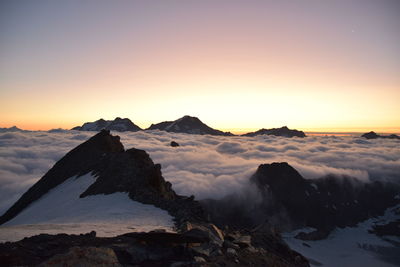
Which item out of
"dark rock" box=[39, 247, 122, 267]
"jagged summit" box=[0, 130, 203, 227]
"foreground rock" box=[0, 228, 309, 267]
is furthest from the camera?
"jagged summit" box=[0, 130, 203, 227]

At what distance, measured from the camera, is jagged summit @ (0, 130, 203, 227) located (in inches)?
1139

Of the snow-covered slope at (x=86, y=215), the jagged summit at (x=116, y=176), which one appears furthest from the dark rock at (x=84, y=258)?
the jagged summit at (x=116, y=176)

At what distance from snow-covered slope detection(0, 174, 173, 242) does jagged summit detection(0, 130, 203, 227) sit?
107cm

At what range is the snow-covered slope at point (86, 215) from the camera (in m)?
19.7

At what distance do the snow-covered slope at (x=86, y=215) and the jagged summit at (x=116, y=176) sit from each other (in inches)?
42.1

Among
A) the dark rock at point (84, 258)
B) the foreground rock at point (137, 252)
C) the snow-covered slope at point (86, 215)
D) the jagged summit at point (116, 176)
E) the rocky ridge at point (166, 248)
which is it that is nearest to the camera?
the dark rock at point (84, 258)

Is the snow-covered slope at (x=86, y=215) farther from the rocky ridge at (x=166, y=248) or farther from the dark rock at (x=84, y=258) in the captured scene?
the dark rock at (x=84, y=258)

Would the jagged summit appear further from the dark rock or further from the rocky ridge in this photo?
the dark rock

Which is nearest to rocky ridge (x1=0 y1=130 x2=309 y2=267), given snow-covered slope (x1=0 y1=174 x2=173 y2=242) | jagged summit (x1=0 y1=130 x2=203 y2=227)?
jagged summit (x1=0 y1=130 x2=203 y2=227)

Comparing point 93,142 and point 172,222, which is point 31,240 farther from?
point 93,142

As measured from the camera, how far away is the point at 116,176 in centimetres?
3672

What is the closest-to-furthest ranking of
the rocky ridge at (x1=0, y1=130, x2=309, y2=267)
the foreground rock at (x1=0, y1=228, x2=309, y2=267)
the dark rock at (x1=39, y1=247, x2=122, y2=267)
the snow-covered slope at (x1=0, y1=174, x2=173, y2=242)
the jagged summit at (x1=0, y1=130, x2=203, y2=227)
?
the dark rock at (x1=39, y1=247, x2=122, y2=267) < the foreground rock at (x1=0, y1=228, x2=309, y2=267) < the rocky ridge at (x1=0, y1=130, x2=309, y2=267) < the snow-covered slope at (x1=0, y1=174, x2=173, y2=242) < the jagged summit at (x1=0, y1=130, x2=203, y2=227)

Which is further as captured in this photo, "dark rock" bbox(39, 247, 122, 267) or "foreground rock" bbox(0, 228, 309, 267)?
"foreground rock" bbox(0, 228, 309, 267)

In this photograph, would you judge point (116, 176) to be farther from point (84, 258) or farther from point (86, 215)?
point (84, 258)
